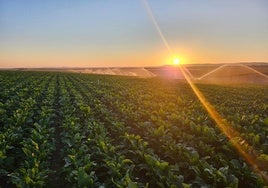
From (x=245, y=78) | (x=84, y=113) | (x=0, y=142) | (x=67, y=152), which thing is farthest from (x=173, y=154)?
(x=245, y=78)

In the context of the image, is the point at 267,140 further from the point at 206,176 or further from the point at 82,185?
the point at 82,185

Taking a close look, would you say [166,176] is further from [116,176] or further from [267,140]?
[267,140]

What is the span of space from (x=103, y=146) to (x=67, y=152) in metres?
0.97

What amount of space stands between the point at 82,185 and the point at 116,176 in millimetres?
751

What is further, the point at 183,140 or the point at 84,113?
the point at 84,113

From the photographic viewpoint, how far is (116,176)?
5.68 m

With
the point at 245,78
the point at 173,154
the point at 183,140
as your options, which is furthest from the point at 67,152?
the point at 245,78

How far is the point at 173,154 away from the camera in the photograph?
23.6ft

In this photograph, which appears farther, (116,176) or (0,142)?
(0,142)

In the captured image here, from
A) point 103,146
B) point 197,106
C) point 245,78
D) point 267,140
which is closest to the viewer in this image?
point 103,146

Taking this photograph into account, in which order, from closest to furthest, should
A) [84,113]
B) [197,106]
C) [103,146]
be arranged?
1. [103,146]
2. [84,113]
3. [197,106]

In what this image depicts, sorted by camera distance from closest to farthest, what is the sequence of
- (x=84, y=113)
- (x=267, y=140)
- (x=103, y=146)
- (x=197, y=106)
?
1. (x=103, y=146)
2. (x=267, y=140)
3. (x=84, y=113)
4. (x=197, y=106)

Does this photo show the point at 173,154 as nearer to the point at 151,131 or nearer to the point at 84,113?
the point at 151,131

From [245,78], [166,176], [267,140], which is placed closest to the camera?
[166,176]
